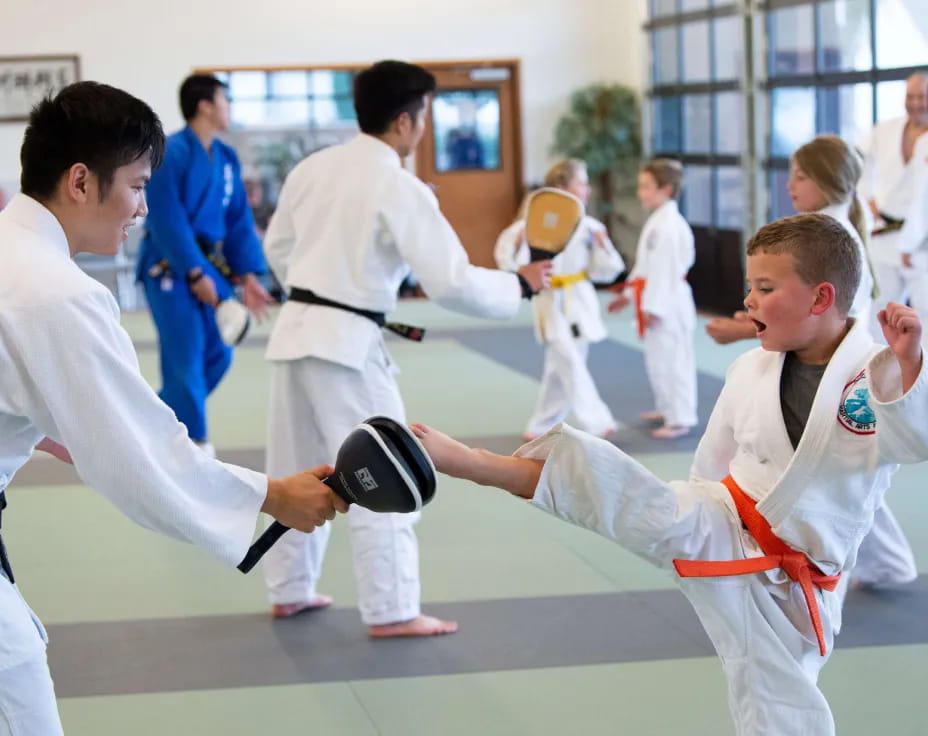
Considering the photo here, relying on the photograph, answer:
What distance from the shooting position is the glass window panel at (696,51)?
11019 millimetres

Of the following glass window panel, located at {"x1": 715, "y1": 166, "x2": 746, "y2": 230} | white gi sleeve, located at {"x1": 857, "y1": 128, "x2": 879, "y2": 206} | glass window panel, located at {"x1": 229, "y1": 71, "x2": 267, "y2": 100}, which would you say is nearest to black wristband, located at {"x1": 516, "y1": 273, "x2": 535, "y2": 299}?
white gi sleeve, located at {"x1": 857, "y1": 128, "x2": 879, "y2": 206}

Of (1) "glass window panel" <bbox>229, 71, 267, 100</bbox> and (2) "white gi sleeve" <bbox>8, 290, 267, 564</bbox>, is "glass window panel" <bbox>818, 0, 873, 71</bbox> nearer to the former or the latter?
(1) "glass window panel" <bbox>229, 71, 267, 100</bbox>

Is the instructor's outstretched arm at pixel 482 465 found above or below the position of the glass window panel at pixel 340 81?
below

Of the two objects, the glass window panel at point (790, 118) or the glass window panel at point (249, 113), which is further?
the glass window panel at point (249, 113)

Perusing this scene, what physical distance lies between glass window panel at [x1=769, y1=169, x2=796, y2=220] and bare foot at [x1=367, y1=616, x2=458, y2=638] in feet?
22.4

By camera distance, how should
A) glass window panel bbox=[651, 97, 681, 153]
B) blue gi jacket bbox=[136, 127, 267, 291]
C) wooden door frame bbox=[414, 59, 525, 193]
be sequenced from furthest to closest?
wooden door frame bbox=[414, 59, 525, 193] → glass window panel bbox=[651, 97, 681, 153] → blue gi jacket bbox=[136, 127, 267, 291]

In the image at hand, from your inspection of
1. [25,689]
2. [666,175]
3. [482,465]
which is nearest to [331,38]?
[666,175]

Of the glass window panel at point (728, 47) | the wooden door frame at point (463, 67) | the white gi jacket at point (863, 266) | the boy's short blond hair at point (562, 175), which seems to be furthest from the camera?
the wooden door frame at point (463, 67)

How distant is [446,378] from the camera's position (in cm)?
799

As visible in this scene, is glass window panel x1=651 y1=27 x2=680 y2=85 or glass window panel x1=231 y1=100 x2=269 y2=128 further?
glass window panel x1=231 y1=100 x2=269 y2=128

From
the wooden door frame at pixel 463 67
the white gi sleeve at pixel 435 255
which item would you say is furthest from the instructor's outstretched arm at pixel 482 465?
the wooden door frame at pixel 463 67

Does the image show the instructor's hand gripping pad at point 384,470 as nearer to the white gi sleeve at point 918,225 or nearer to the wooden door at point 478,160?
the white gi sleeve at point 918,225

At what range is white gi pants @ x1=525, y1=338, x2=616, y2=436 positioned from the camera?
238 inches

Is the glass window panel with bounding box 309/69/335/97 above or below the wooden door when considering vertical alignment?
above
